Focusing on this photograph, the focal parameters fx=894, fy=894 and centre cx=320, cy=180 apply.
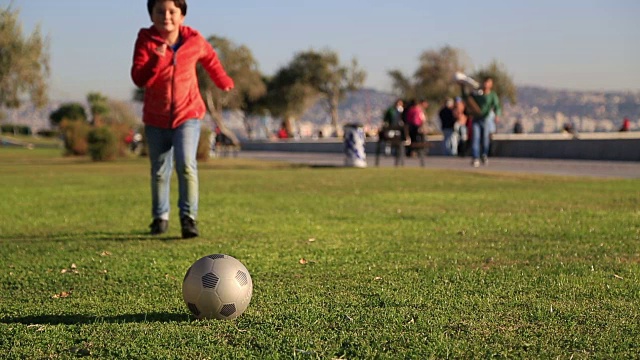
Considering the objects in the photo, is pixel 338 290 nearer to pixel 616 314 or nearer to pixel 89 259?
pixel 616 314

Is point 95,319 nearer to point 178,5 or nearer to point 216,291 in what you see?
point 216,291

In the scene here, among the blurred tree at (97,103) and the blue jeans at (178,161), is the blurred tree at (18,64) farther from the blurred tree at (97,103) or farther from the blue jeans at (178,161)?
the blurred tree at (97,103)

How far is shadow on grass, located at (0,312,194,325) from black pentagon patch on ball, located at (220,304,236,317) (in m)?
0.19

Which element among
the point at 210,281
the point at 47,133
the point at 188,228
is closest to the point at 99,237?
the point at 188,228

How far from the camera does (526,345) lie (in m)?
3.95

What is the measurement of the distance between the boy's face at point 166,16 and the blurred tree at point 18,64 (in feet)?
158

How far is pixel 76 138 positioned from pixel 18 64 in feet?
55.8

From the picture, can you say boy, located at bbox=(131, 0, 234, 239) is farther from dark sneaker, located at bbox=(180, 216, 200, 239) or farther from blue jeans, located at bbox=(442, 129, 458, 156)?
blue jeans, located at bbox=(442, 129, 458, 156)

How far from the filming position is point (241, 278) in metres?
4.56

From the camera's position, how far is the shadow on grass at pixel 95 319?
14.9 ft

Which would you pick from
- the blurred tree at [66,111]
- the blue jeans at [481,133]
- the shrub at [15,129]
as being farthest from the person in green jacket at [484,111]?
the blurred tree at [66,111]

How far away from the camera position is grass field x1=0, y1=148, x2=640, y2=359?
4020mm

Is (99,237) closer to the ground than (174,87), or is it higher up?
closer to the ground

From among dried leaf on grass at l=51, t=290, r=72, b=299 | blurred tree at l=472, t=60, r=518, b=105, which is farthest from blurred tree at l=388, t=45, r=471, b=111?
dried leaf on grass at l=51, t=290, r=72, b=299
